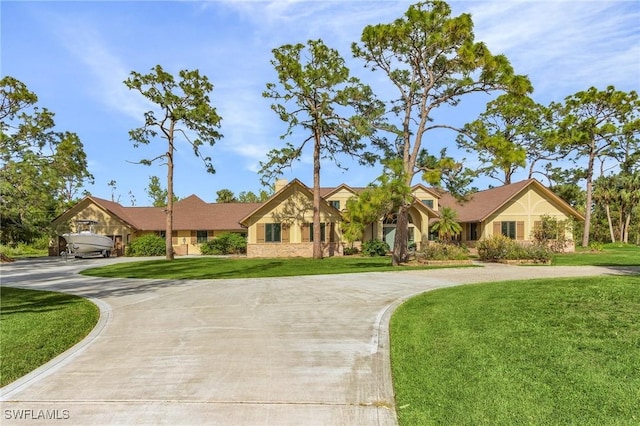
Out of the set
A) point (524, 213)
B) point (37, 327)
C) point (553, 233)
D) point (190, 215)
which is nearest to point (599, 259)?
point (553, 233)

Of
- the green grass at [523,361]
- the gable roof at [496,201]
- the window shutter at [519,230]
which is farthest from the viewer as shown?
the window shutter at [519,230]

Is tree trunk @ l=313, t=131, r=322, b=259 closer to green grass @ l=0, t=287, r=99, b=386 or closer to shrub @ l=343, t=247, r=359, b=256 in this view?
shrub @ l=343, t=247, r=359, b=256

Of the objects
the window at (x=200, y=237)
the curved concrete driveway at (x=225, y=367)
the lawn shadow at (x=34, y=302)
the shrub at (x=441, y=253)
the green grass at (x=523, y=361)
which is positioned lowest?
the lawn shadow at (x=34, y=302)

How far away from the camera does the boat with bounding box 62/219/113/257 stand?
35156 mm

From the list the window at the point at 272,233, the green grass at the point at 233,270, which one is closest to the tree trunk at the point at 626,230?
the green grass at the point at 233,270

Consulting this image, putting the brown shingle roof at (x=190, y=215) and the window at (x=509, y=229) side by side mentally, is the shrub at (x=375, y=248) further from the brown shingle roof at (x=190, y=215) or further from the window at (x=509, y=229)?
the brown shingle roof at (x=190, y=215)

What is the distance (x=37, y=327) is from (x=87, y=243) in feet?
99.8

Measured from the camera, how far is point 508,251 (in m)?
24.0

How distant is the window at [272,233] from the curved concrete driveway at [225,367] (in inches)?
855

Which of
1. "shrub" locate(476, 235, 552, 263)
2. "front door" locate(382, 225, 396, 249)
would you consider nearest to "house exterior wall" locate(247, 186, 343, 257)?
"front door" locate(382, 225, 396, 249)

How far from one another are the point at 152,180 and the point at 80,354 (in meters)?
78.5

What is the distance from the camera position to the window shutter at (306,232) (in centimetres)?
3372

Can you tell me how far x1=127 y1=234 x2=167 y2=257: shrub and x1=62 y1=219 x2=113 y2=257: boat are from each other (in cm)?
180

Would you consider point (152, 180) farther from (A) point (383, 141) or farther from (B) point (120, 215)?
(A) point (383, 141)
